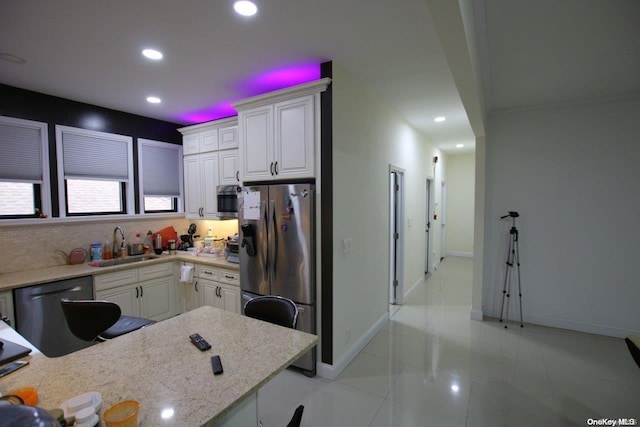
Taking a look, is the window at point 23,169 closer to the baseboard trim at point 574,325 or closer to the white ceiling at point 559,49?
the white ceiling at point 559,49

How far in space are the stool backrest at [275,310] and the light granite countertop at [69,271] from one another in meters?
1.37

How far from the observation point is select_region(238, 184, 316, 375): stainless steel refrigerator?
8.98ft

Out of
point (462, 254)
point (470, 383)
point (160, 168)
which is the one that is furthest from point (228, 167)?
point (462, 254)

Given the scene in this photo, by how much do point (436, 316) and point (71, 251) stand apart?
4.77m

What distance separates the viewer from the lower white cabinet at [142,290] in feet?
10.8

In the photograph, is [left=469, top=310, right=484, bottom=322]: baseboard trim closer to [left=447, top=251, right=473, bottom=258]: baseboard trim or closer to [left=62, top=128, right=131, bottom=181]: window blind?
[left=447, top=251, right=473, bottom=258]: baseboard trim

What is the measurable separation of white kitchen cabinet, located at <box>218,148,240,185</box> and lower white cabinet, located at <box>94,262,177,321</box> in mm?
1334

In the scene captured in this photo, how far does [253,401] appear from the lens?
1310mm

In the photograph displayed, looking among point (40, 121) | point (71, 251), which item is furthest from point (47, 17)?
point (71, 251)

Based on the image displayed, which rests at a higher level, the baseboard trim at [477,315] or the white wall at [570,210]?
the white wall at [570,210]

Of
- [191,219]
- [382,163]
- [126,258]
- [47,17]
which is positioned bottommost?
[126,258]

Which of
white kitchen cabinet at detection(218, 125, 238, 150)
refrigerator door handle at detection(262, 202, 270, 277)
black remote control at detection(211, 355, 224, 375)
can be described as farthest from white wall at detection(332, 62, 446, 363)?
white kitchen cabinet at detection(218, 125, 238, 150)

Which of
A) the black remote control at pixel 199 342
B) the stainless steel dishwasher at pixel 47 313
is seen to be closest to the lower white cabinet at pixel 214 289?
the stainless steel dishwasher at pixel 47 313

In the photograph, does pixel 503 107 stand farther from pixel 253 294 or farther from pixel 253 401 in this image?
pixel 253 401
